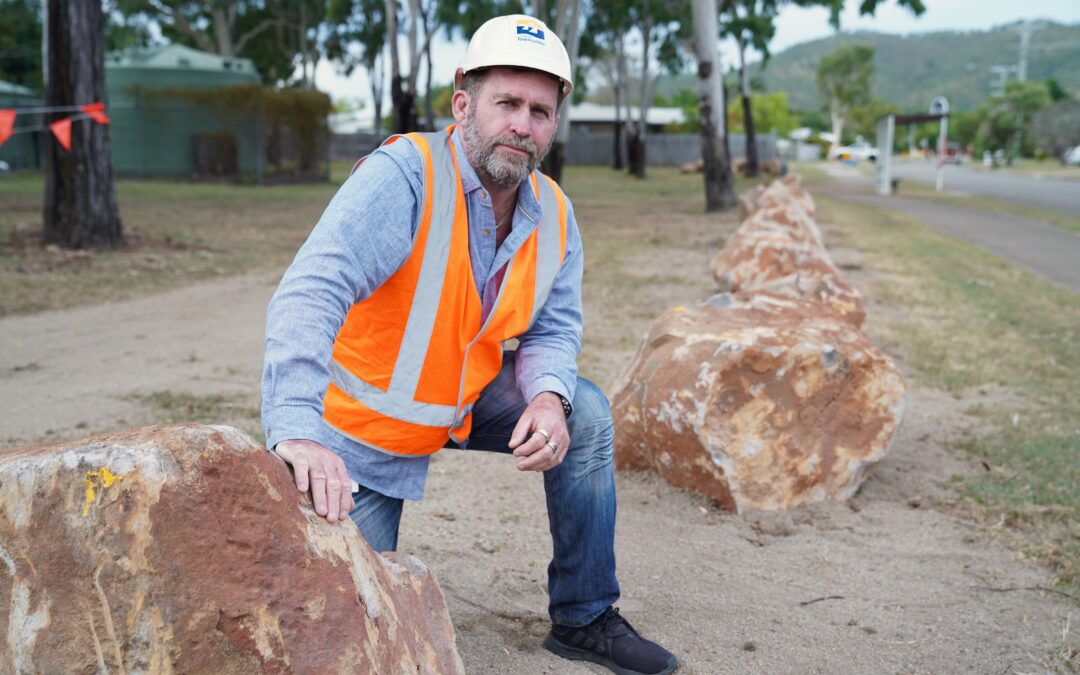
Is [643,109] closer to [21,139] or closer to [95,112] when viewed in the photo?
[21,139]

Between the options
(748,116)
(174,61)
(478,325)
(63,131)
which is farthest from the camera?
(748,116)

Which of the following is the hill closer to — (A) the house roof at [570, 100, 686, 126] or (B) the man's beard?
(A) the house roof at [570, 100, 686, 126]

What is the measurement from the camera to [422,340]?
274cm

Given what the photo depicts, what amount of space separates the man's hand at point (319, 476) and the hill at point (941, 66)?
15938 centimetres

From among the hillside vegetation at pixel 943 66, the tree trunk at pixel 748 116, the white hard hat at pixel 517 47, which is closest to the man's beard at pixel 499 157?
the white hard hat at pixel 517 47

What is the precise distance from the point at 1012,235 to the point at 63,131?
1426 centimetres

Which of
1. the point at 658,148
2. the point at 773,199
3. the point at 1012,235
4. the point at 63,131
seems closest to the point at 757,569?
the point at 773,199

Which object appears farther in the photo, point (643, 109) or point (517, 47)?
point (643, 109)

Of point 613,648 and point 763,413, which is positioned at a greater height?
point 763,413

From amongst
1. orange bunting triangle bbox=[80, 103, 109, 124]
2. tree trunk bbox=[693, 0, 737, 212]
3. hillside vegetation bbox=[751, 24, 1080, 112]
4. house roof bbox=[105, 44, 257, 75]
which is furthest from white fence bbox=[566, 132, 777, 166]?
hillside vegetation bbox=[751, 24, 1080, 112]

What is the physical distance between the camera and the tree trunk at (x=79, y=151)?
1189 centimetres

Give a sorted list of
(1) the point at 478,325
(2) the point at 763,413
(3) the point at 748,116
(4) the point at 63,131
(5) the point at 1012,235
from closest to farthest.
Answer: (1) the point at 478,325
(2) the point at 763,413
(4) the point at 63,131
(5) the point at 1012,235
(3) the point at 748,116

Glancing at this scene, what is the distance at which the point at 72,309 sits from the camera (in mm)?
8734

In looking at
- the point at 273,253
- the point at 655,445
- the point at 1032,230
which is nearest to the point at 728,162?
the point at 1032,230
